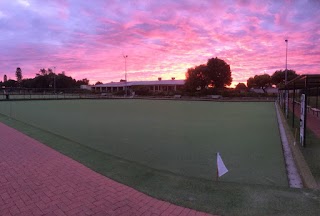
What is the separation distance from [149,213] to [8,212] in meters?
2.05

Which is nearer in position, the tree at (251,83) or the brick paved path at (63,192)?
the brick paved path at (63,192)

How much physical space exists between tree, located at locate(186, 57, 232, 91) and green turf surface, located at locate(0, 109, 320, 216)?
51161 millimetres

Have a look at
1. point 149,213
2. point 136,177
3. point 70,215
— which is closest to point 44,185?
point 70,215

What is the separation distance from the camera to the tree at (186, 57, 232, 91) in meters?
55.7

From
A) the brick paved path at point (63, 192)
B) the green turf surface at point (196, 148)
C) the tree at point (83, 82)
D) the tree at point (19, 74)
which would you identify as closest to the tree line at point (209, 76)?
the green turf surface at point (196, 148)

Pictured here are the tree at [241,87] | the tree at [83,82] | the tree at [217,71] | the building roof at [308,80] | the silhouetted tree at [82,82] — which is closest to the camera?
the building roof at [308,80]

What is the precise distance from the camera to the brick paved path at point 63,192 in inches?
149

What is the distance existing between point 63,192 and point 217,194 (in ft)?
8.57

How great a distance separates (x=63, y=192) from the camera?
4379 mm

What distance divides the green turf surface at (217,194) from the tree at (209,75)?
51.2 meters

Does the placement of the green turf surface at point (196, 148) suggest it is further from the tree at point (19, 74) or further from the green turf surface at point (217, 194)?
the tree at point (19, 74)

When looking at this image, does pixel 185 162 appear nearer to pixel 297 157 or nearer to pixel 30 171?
pixel 297 157

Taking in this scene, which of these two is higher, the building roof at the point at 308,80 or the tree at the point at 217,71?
the tree at the point at 217,71

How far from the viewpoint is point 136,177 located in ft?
16.8
